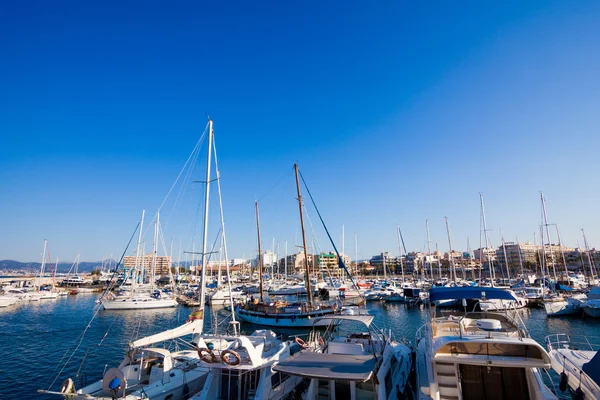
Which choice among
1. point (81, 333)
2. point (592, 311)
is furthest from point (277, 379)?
point (592, 311)

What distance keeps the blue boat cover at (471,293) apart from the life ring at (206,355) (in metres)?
9.16

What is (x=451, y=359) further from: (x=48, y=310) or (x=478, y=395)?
(x=48, y=310)

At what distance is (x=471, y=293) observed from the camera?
13.1 meters

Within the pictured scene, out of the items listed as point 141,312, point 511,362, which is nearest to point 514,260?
point 141,312

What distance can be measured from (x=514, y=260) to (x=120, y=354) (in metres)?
165

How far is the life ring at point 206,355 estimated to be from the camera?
11588 millimetres

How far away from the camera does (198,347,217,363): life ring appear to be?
38.0 feet

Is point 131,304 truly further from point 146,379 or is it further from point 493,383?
point 493,383

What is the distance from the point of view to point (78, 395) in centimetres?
1288

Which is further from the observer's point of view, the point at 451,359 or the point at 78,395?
the point at 78,395

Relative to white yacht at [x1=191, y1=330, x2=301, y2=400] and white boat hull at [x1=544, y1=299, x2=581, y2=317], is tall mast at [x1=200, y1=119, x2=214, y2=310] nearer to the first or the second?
white yacht at [x1=191, y1=330, x2=301, y2=400]

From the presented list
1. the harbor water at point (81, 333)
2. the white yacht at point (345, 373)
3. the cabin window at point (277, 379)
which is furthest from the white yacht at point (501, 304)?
the cabin window at point (277, 379)

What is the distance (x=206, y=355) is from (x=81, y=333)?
3025cm

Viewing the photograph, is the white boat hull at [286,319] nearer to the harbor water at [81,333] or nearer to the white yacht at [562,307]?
the harbor water at [81,333]
